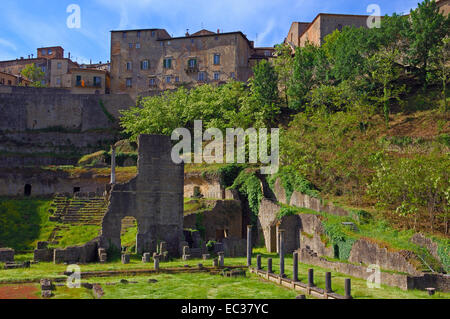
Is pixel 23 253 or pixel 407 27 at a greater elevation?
pixel 407 27

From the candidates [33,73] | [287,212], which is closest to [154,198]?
[287,212]

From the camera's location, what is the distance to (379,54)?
45.8 m

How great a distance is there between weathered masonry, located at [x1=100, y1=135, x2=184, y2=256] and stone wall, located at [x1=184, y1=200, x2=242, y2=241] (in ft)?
11.4

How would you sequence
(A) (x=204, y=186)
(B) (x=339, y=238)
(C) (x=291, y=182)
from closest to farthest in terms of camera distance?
(B) (x=339, y=238), (C) (x=291, y=182), (A) (x=204, y=186)

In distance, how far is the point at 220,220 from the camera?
3722 centimetres

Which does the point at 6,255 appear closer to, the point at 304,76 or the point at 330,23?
the point at 304,76

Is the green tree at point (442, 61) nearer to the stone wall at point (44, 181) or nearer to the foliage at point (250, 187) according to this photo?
the foliage at point (250, 187)

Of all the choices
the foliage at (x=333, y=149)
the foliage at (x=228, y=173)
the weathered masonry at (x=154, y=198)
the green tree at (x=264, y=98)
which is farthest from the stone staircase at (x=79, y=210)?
the green tree at (x=264, y=98)

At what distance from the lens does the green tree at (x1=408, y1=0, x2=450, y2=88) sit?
44312 millimetres

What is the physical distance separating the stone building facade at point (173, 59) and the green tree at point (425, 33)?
79.9 feet

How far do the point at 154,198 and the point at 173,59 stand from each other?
3888cm

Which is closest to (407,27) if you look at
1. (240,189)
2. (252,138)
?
(252,138)
